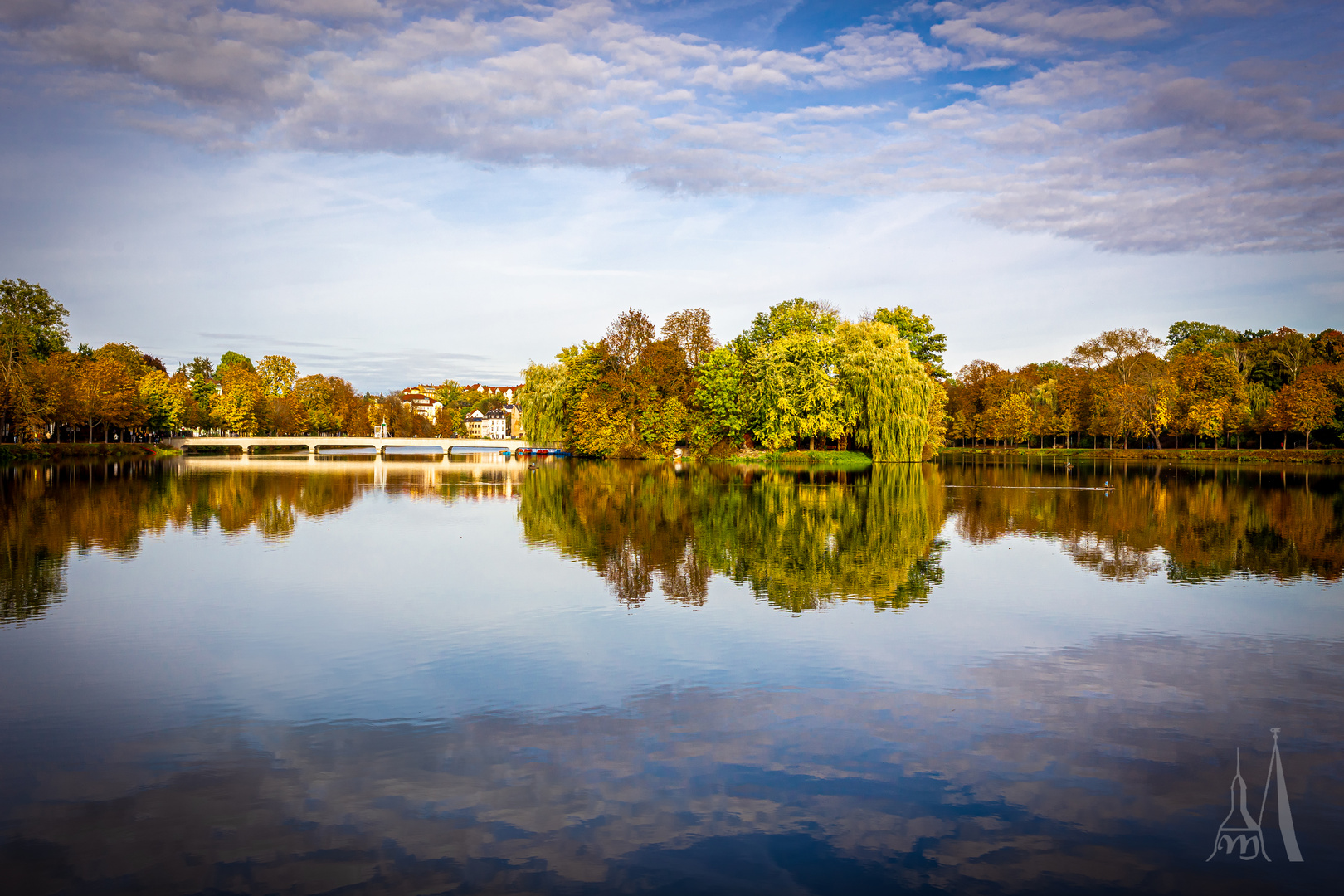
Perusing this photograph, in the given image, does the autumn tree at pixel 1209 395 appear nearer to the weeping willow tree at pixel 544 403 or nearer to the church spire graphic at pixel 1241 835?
the weeping willow tree at pixel 544 403

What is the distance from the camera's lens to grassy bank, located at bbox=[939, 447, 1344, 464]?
254ft

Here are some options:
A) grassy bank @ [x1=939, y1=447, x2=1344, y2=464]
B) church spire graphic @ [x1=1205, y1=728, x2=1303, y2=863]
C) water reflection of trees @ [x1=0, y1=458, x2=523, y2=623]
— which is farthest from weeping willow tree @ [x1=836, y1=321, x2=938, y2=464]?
church spire graphic @ [x1=1205, y1=728, x2=1303, y2=863]

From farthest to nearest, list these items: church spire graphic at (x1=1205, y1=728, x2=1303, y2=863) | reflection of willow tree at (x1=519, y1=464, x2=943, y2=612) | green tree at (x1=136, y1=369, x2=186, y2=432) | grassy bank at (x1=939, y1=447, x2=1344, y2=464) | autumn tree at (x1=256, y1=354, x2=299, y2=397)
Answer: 1. autumn tree at (x1=256, y1=354, x2=299, y2=397)
2. green tree at (x1=136, y1=369, x2=186, y2=432)
3. grassy bank at (x1=939, y1=447, x2=1344, y2=464)
4. reflection of willow tree at (x1=519, y1=464, x2=943, y2=612)
5. church spire graphic at (x1=1205, y1=728, x2=1303, y2=863)

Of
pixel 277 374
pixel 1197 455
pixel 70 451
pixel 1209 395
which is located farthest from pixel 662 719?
pixel 277 374

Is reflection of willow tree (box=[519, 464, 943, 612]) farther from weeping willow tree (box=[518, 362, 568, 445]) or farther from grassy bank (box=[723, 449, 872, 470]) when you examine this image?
weeping willow tree (box=[518, 362, 568, 445])

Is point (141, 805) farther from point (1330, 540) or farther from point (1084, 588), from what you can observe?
point (1330, 540)

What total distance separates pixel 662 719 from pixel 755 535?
14.9 meters

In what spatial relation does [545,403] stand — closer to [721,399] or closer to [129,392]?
[721,399]

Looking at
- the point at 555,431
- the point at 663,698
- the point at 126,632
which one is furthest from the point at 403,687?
the point at 555,431

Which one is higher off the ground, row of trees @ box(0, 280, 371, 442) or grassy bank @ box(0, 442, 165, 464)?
row of trees @ box(0, 280, 371, 442)

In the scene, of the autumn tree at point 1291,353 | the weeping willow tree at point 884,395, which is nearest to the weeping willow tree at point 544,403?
the weeping willow tree at point 884,395

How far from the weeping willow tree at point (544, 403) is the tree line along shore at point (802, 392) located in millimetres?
184

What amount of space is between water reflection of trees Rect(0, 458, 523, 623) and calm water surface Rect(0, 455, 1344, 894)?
0.41 metres

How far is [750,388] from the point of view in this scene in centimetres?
7075
